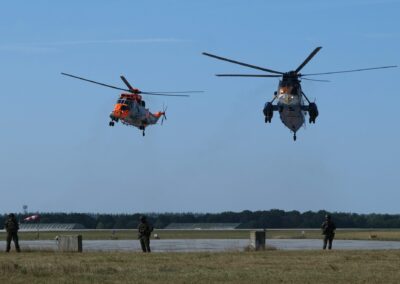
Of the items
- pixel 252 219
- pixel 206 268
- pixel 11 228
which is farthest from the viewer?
pixel 252 219

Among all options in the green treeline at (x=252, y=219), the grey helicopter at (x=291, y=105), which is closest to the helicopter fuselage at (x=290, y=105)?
the grey helicopter at (x=291, y=105)

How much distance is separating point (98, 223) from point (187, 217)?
3519cm

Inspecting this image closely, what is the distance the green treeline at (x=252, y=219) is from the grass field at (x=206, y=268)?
118727 millimetres

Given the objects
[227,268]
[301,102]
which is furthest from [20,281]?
[301,102]

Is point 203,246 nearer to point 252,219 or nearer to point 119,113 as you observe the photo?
point 119,113

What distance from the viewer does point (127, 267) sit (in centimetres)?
3073

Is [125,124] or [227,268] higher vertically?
[125,124]

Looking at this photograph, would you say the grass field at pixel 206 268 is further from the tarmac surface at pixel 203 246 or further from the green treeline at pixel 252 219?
the green treeline at pixel 252 219

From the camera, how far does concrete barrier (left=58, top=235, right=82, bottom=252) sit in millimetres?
41487

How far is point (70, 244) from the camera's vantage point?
137 feet

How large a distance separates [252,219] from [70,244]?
469ft

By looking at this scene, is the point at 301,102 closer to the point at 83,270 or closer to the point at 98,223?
the point at 83,270

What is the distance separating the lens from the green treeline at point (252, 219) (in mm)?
165125

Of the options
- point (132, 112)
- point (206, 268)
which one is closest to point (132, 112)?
point (132, 112)
